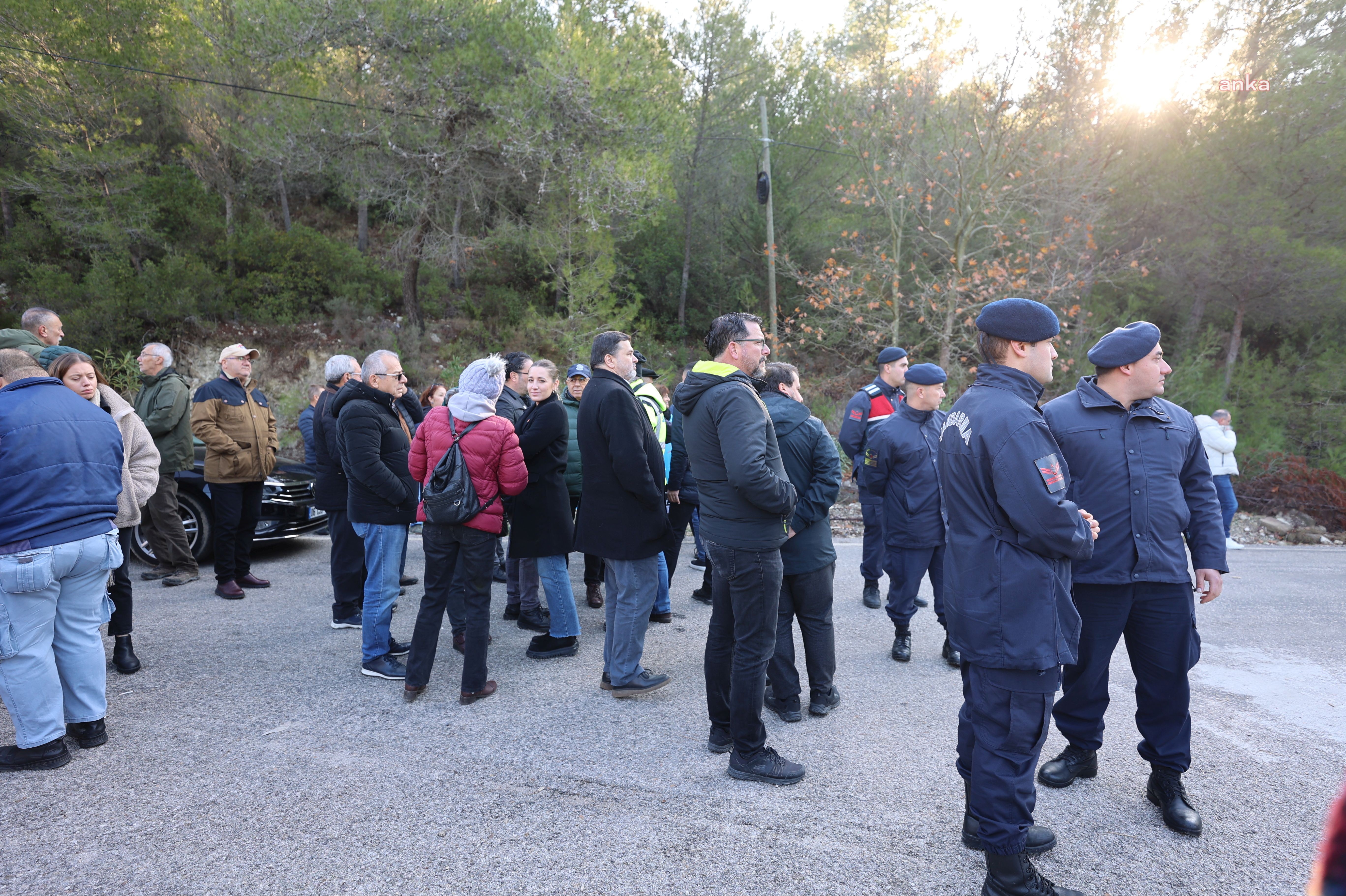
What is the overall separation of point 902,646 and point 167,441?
612cm

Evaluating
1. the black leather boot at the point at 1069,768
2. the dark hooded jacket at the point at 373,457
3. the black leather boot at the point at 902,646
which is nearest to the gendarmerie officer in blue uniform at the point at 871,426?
the black leather boot at the point at 902,646

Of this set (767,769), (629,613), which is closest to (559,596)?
(629,613)

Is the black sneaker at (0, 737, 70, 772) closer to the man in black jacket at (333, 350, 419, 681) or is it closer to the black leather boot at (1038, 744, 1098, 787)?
the man in black jacket at (333, 350, 419, 681)

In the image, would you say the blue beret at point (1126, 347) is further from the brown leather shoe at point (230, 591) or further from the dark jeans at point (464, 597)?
the brown leather shoe at point (230, 591)

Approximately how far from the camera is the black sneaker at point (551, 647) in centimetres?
497

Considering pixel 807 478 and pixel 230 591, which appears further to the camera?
pixel 230 591

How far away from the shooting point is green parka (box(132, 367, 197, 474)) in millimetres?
6172

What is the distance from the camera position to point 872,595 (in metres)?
6.27

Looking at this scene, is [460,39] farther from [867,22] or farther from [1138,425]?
[1138,425]

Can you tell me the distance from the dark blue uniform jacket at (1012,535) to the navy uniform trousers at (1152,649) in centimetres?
66

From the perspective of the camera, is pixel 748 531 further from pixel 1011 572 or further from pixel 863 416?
pixel 863 416

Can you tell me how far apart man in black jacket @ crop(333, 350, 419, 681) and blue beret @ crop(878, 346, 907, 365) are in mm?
3787

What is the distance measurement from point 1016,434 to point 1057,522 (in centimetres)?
32

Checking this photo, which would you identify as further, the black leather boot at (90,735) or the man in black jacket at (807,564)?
the man in black jacket at (807,564)
